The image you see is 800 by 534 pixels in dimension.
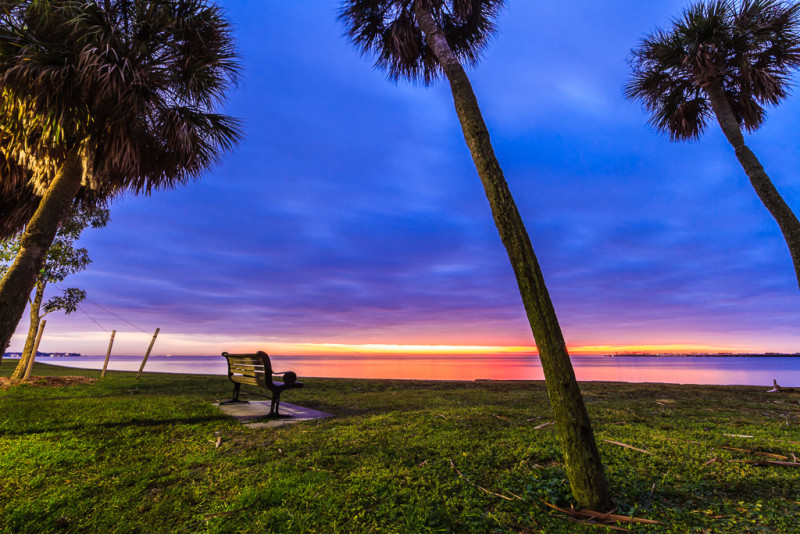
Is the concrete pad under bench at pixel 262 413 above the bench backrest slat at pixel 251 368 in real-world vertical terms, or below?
below

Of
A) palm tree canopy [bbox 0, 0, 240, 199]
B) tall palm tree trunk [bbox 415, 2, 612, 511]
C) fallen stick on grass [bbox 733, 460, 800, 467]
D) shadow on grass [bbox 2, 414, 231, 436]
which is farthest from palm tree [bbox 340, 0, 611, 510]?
shadow on grass [bbox 2, 414, 231, 436]

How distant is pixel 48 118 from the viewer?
4.81 metres

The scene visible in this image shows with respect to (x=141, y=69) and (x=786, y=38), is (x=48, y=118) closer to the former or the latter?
(x=141, y=69)

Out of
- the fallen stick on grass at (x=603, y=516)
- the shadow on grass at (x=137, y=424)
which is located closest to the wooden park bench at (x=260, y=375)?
the shadow on grass at (x=137, y=424)

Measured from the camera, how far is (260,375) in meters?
6.30

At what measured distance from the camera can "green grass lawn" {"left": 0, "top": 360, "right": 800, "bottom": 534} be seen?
7.89ft

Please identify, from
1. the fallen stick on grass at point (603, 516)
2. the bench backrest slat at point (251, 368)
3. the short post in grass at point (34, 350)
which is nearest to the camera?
the fallen stick on grass at point (603, 516)

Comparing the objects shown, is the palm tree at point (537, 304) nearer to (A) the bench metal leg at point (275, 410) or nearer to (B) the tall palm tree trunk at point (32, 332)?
(A) the bench metal leg at point (275, 410)

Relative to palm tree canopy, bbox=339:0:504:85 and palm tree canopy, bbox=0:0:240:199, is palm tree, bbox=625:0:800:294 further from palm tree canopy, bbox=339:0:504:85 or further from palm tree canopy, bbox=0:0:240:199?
palm tree canopy, bbox=0:0:240:199

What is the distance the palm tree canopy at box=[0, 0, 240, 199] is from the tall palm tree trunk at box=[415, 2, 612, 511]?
18.9 feet

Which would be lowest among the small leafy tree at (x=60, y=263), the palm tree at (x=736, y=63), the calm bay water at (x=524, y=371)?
the calm bay water at (x=524, y=371)

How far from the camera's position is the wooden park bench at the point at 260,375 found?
6066 mm

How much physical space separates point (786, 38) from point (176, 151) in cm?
1330

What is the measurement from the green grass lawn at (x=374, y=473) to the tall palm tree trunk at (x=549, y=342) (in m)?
0.25
